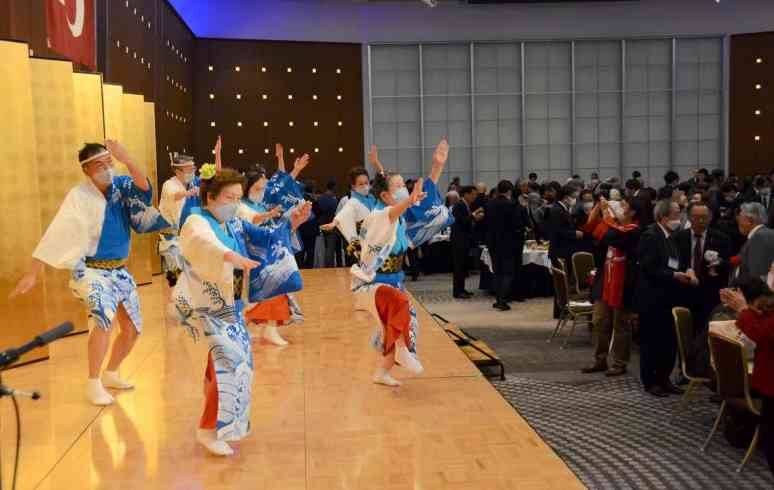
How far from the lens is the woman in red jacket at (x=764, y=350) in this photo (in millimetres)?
4711

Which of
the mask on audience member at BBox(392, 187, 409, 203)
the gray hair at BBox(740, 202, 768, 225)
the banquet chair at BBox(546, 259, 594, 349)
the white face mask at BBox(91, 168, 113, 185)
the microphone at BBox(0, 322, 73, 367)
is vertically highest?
the white face mask at BBox(91, 168, 113, 185)

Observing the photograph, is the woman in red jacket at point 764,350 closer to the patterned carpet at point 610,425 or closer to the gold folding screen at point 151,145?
the patterned carpet at point 610,425

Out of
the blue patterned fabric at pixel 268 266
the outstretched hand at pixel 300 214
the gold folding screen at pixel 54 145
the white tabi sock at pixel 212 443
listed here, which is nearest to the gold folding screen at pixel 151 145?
the gold folding screen at pixel 54 145

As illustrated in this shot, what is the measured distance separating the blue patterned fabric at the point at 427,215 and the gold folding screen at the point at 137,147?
20.7 feet

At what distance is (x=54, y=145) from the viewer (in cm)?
819

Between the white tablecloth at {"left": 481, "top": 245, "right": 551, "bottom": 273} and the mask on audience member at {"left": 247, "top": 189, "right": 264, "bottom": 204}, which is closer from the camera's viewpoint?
the mask on audience member at {"left": 247, "top": 189, "right": 264, "bottom": 204}

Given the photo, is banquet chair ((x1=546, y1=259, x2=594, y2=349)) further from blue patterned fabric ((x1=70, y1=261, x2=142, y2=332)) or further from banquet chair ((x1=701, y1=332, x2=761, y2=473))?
blue patterned fabric ((x1=70, y1=261, x2=142, y2=332))

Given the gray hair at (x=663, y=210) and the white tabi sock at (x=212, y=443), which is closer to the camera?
the white tabi sock at (x=212, y=443)

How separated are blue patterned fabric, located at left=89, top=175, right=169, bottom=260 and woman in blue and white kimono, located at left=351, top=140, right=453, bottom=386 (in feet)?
4.76

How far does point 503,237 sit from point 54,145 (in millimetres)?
5734

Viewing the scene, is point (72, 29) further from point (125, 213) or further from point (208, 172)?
point (208, 172)

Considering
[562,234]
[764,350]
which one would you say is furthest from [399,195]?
[562,234]

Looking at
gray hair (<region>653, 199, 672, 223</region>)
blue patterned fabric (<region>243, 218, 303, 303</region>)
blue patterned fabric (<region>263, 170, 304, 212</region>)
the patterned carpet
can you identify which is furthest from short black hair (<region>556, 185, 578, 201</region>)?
blue patterned fabric (<region>243, 218, 303, 303</region>)

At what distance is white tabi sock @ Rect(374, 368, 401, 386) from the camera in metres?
6.49
